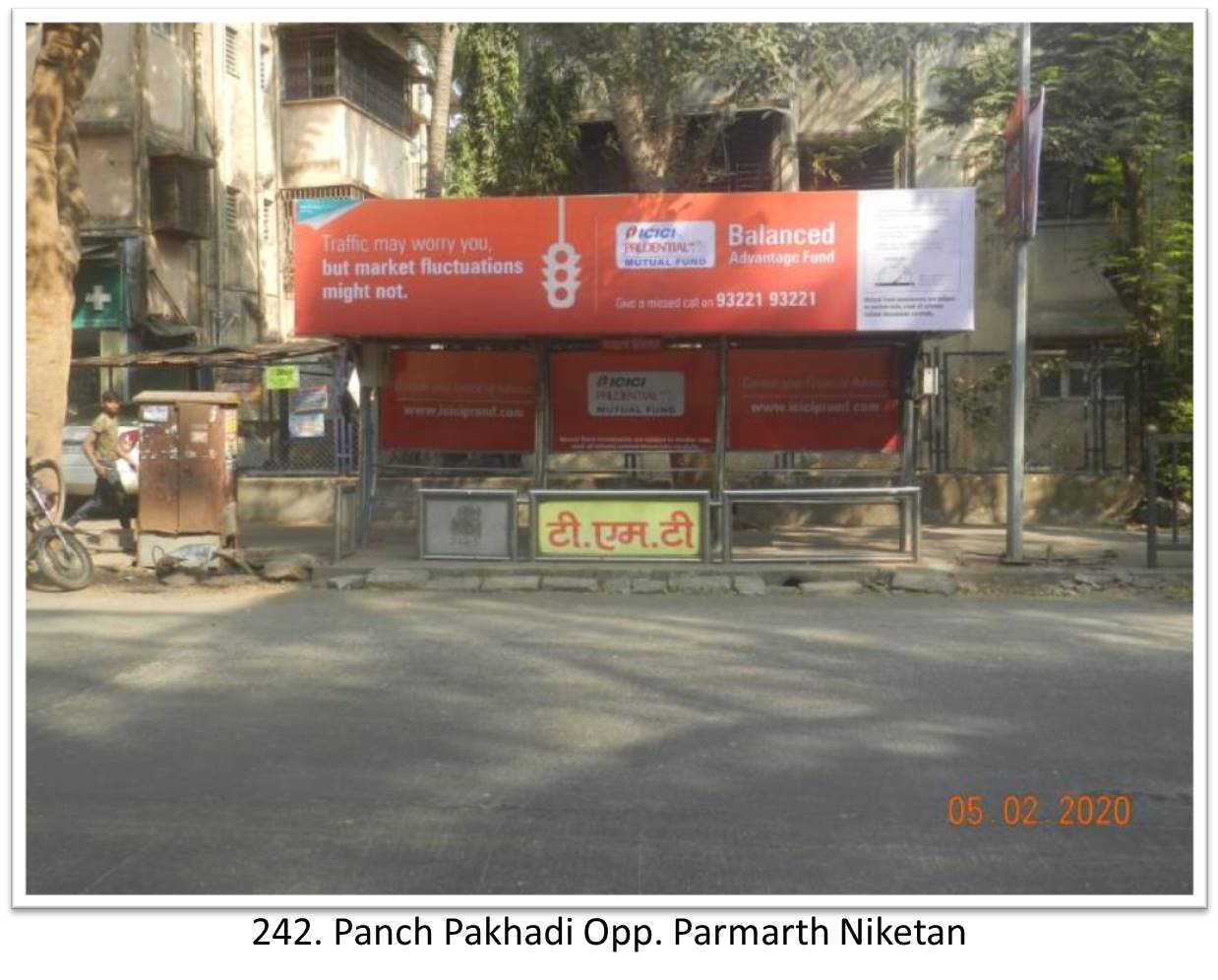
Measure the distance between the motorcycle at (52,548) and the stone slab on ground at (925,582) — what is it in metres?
7.71

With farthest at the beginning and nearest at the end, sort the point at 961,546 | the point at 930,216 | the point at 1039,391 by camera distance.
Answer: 1. the point at 1039,391
2. the point at 961,546
3. the point at 930,216

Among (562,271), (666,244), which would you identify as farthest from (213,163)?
(666,244)

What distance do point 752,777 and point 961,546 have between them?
906 centimetres

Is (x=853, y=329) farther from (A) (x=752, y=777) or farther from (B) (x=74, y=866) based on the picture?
(B) (x=74, y=866)

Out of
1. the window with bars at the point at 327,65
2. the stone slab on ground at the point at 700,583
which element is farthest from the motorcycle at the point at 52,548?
the window with bars at the point at 327,65

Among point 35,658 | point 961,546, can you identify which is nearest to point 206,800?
point 35,658

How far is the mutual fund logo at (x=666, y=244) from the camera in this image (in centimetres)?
1252

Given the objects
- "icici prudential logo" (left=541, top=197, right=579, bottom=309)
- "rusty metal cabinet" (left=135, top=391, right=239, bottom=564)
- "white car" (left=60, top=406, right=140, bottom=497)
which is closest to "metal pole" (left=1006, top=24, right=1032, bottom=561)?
"icici prudential logo" (left=541, top=197, right=579, bottom=309)

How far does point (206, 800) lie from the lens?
550 cm

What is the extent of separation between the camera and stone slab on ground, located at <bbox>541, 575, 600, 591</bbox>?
12.0 metres

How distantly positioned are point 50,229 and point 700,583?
7.73 m

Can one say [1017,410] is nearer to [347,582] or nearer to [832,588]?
[832,588]

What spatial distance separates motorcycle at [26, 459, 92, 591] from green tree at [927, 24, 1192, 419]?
44.2ft

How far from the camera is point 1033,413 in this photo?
64.0 feet
